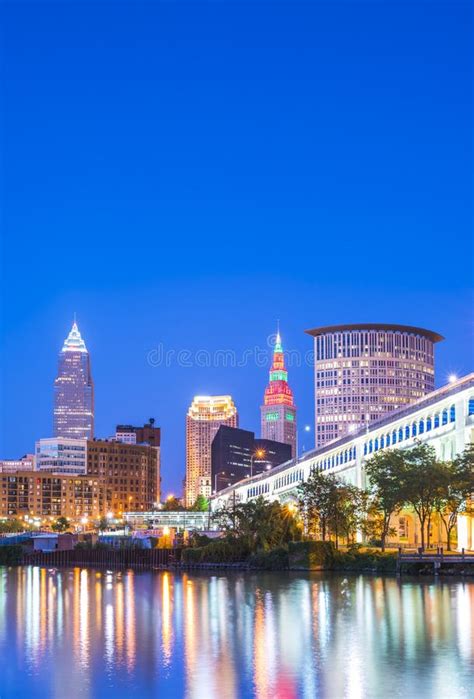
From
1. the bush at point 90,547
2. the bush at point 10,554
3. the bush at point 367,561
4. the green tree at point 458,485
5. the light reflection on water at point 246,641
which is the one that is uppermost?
the green tree at point 458,485

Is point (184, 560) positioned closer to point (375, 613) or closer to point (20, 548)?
point (20, 548)

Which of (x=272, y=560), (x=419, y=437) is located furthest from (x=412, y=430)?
(x=272, y=560)

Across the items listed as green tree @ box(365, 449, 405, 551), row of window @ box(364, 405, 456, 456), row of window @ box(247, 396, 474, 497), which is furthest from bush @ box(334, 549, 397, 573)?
row of window @ box(364, 405, 456, 456)

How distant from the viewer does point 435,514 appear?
120 metres

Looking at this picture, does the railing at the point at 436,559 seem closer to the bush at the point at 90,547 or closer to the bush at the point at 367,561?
the bush at the point at 367,561

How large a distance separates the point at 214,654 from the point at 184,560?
82500 millimetres

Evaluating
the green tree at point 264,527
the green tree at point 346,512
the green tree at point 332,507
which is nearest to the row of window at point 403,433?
the green tree at point 332,507

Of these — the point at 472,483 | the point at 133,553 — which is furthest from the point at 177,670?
the point at 133,553

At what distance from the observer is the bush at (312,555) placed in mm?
113625

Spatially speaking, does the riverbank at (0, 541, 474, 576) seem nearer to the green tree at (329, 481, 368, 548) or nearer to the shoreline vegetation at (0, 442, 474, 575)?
the shoreline vegetation at (0, 442, 474, 575)

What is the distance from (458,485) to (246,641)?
1960 inches

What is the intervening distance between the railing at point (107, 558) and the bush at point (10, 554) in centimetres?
143

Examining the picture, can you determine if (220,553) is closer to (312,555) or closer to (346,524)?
(346,524)

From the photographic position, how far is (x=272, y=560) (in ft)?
394
